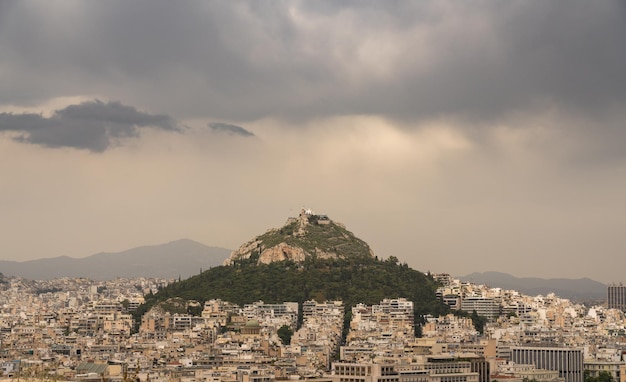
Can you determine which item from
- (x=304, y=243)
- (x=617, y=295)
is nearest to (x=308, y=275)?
(x=304, y=243)

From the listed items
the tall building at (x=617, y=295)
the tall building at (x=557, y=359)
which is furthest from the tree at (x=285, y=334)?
the tall building at (x=617, y=295)

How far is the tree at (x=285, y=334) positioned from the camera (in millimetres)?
112525

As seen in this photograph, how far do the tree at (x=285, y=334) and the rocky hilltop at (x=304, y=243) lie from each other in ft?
77.7

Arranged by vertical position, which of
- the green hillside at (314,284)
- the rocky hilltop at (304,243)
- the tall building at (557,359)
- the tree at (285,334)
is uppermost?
the rocky hilltop at (304,243)

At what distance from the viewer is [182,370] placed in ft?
287

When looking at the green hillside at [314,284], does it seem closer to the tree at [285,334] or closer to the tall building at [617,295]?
the tree at [285,334]

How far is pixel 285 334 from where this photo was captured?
114m

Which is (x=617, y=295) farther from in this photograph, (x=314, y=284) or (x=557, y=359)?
(x=557, y=359)

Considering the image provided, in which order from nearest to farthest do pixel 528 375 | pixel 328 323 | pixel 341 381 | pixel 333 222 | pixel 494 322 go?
1. pixel 341 381
2. pixel 528 375
3. pixel 328 323
4. pixel 494 322
5. pixel 333 222

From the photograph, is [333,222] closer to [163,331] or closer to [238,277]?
[238,277]

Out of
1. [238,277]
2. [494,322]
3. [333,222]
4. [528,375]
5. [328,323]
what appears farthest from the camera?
[333,222]

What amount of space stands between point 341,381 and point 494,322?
48203mm

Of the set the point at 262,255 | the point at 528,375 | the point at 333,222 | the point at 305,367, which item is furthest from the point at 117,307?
the point at 528,375

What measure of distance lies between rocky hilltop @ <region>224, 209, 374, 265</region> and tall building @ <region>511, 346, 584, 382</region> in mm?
46421
